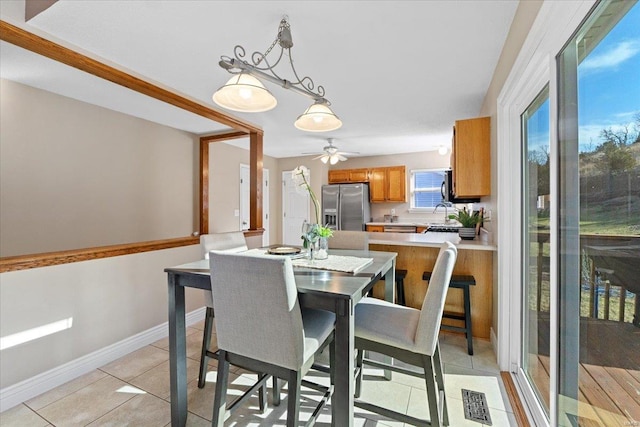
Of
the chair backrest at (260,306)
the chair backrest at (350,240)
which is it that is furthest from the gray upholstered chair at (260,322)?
the chair backrest at (350,240)

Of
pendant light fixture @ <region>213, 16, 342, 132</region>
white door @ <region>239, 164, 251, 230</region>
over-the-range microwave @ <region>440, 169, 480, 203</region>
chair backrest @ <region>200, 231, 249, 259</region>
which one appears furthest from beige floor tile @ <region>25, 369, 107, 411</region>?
over-the-range microwave @ <region>440, 169, 480, 203</region>

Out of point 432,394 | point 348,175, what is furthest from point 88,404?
point 348,175

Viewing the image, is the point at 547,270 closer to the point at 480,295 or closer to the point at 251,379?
the point at 480,295

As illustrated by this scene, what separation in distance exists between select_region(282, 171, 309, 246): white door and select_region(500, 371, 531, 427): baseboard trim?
4799 mm

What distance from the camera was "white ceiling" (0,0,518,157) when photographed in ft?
5.60

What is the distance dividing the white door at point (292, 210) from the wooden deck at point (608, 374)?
18.1 ft

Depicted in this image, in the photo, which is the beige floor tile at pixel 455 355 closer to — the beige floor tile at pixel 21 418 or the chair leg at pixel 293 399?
the chair leg at pixel 293 399

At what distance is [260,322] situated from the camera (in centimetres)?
123

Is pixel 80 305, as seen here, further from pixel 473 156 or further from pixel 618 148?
pixel 473 156

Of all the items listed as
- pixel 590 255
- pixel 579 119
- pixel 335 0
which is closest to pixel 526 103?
pixel 579 119

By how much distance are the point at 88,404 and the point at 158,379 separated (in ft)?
1.29

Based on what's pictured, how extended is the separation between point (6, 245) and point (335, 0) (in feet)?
11.7

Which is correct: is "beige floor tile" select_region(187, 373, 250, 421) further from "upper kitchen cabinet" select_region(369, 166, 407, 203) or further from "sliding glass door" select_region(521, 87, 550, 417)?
"upper kitchen cabinet" select_region(369, 166, 407, 203)

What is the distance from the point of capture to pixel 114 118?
11.6ft
